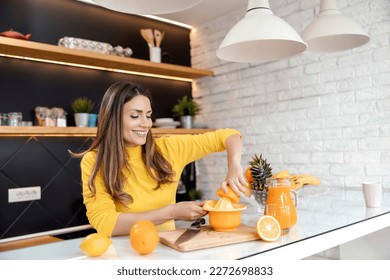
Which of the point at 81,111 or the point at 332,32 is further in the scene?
the point at 81,111

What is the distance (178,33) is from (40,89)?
1501 millimetres

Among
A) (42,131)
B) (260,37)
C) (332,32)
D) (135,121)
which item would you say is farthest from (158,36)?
(260,37)

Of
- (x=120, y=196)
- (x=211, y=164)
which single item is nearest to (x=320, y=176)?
(x=211, y=164)

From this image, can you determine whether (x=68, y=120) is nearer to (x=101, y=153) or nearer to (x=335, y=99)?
(x=101, y=153)

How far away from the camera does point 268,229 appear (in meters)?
1.11

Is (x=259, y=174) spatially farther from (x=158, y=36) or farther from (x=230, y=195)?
(x=158, y=36)

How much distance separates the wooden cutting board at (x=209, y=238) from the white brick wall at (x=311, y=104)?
1.61 meters

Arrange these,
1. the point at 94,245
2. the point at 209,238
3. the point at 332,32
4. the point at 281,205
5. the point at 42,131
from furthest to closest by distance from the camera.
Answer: the point at 42,131 < the point at 332,32 < the point at 281,205 < the point at 209,238 < the point at 94,245

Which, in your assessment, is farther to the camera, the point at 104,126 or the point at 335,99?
the point at 335,99

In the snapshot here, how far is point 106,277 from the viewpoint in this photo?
916 millimetres

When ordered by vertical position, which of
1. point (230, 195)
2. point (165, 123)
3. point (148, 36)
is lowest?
point (230, 195)

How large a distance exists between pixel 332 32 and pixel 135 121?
95cm

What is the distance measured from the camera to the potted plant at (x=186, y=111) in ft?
11.0

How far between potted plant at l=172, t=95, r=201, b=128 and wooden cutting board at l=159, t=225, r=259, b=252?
2.17 metres
